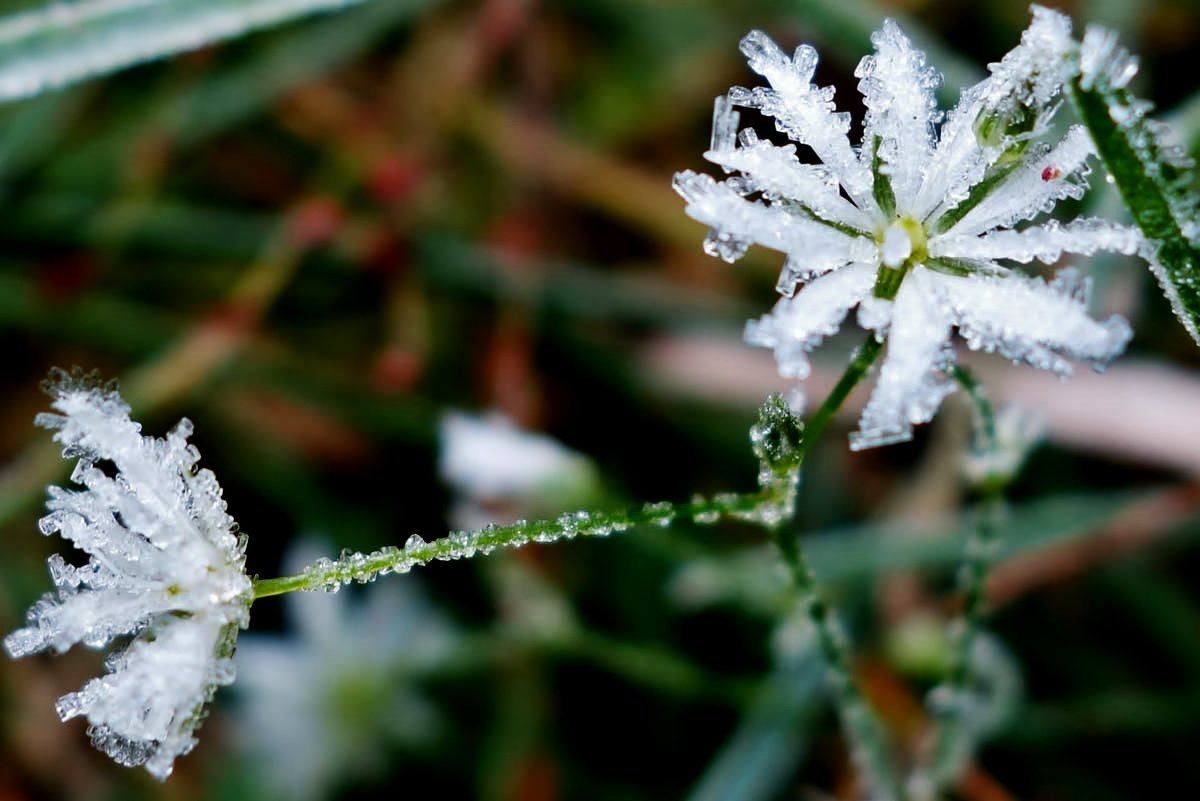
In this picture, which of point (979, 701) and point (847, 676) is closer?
point (847, 676)

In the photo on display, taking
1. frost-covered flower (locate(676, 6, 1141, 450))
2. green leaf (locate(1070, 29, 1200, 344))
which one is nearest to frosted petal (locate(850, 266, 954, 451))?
frost-covered flower (locate(676, 6, 1141, 450))

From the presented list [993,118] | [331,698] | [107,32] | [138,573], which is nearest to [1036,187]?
[993,118]

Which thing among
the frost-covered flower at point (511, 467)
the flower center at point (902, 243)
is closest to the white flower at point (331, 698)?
the frost-covered flower at point (511, 467)

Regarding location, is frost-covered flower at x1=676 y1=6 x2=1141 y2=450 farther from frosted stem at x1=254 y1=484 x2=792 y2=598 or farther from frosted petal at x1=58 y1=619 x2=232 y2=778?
frosted petal at x1=58 y1=619 x2=232 y2=778

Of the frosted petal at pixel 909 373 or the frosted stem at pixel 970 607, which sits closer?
the frosted petal at pixel 909 373

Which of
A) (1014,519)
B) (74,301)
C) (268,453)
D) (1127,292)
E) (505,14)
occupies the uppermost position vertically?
(505,14)

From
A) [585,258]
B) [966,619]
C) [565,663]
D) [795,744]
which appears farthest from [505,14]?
[966,619]

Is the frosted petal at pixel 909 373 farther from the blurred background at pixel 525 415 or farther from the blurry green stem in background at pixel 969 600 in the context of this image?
the blurred background at pixel 525 415

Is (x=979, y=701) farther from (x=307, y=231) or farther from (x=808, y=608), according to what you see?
(x=307, y=231)
